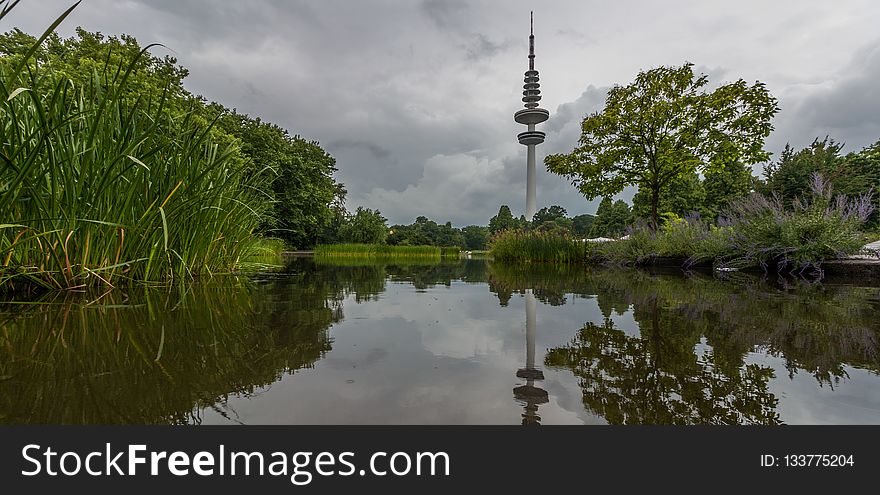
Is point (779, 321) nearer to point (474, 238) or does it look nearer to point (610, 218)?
point (610, 218)

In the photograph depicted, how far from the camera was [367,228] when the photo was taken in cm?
2083

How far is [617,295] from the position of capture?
8.72ft

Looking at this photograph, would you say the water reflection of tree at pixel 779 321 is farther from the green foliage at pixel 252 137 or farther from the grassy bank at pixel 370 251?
the grassy bank at pixel 370 251

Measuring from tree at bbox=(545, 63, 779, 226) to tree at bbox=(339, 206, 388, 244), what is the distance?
14125 mm

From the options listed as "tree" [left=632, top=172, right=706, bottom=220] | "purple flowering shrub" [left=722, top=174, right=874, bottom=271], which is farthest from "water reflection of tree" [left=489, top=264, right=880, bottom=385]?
"tree" [left=632, top=172, right=706, bottom=220]

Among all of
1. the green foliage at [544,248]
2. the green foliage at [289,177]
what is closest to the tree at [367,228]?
the green foliage at [289,177]

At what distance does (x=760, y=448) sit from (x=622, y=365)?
407mm

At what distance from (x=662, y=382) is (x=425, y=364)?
2.05ft

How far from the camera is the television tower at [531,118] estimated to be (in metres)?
→ 38.4

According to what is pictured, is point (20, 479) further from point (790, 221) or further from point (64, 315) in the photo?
point (790, 221)

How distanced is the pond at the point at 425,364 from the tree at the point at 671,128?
306 inches

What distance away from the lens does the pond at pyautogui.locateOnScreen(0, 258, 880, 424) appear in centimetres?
71

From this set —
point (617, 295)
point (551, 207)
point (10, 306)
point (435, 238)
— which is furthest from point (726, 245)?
point (551, 207)

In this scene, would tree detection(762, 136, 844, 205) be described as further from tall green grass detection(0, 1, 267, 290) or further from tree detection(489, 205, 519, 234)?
tree detection(489, 205, 519, 234)
